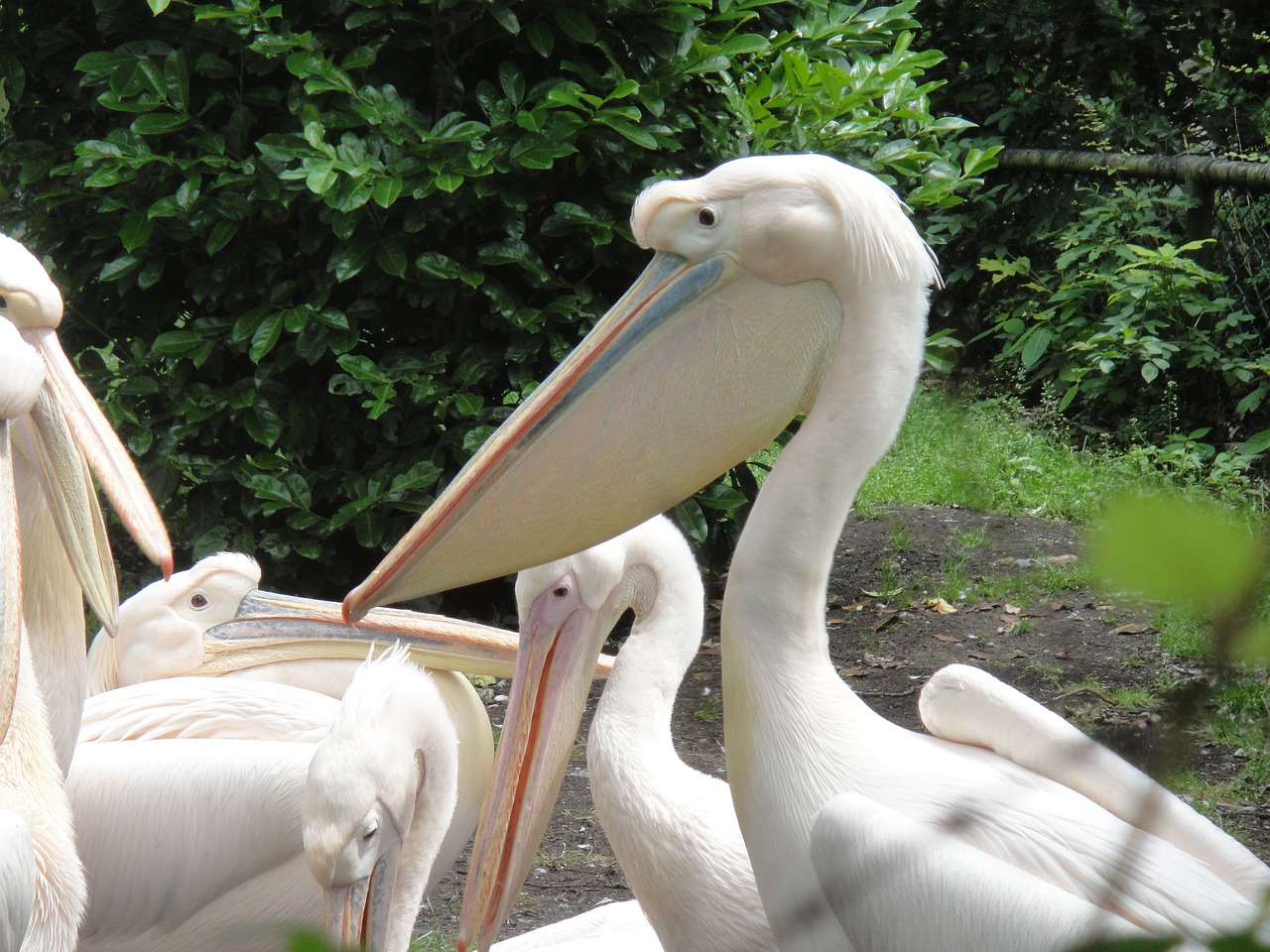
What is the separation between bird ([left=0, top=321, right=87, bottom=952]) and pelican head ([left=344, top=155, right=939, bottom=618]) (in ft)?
1.87

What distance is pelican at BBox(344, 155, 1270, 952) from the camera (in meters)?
1.59

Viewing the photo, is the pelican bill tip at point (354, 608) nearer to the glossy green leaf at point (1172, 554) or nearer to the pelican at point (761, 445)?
the pelican at point (761, 445)

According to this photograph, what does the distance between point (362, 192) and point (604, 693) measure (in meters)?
1.94

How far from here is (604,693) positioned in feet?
7.59

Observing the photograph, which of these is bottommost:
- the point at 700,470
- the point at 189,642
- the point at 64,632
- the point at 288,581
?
the point at 288,581

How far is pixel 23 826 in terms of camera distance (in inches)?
67.5

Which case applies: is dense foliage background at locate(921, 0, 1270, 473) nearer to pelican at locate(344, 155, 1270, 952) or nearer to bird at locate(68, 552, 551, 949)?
bird at locate(68, 552, 551, 949)

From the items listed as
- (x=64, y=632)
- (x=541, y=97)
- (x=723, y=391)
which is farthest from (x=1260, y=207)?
(x=64, y=632)

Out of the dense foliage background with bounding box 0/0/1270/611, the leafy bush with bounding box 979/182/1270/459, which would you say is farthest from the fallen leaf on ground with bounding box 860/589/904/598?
the leafy bush with bounding box 979/182/1270/459

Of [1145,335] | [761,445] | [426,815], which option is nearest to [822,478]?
[761,445]

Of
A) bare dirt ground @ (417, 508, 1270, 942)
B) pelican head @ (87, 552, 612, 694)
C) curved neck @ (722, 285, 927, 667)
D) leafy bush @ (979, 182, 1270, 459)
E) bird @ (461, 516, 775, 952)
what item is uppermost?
curved neck @ (722, 285, 927, 667)

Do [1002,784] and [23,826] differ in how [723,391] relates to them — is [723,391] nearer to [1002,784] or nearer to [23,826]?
[1002,784]

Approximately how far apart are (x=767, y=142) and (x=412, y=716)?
2424 mm

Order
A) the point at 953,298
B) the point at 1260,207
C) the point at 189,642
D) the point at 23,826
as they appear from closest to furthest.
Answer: the point at 23,826
the point at 189,642
the point at 1260,207
the point at 953,298
